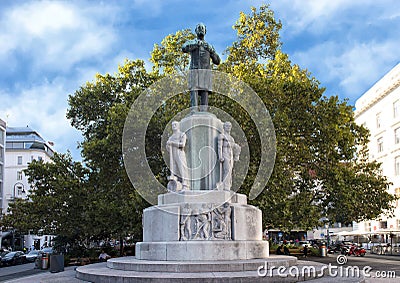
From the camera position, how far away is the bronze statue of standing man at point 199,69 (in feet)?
53.8

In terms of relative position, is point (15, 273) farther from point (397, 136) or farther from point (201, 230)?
point (397, 136)

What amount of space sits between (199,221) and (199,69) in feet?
18.3

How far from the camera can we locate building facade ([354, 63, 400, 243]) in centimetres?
5244

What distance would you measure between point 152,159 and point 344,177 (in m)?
11.8

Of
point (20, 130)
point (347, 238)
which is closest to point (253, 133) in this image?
point (347, 238)

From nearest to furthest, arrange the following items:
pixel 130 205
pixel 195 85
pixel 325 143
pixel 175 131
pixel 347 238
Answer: pixel 175 131 < pixel 195 85 < pixel 130 205 < pixel 325 143 < pixel 347 238

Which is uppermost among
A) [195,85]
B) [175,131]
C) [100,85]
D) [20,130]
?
[20,130]

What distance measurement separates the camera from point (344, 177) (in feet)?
96.5

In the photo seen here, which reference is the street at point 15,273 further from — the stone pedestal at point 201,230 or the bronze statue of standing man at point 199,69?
the bronze statue of standing man at point 199,69

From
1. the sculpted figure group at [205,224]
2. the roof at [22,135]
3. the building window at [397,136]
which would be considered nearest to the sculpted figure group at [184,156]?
the sculpted figure group at [205,224]

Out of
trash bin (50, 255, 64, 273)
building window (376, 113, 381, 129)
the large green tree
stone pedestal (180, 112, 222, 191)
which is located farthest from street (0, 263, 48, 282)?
building window (376, 113, 381, 129)

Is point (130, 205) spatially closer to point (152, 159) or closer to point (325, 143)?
point (152, 159)

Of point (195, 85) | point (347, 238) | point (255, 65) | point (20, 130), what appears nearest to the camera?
point (195, 85)

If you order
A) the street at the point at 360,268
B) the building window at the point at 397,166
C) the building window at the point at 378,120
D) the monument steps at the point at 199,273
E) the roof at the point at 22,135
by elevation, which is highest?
the roof at the point at 22,135
